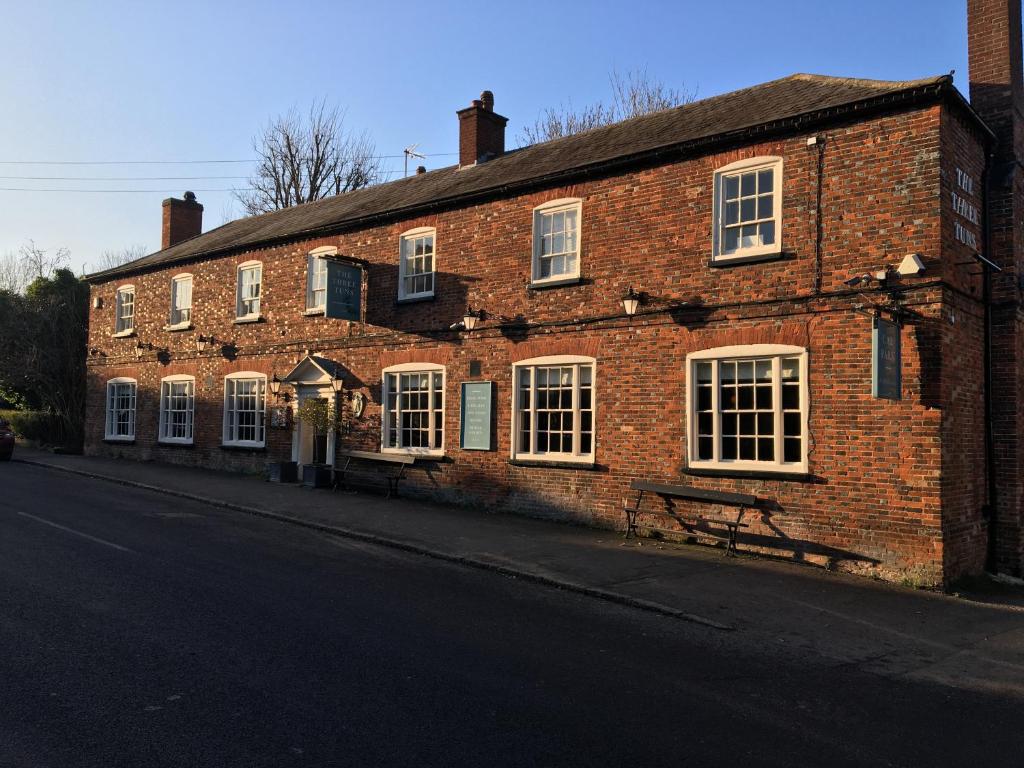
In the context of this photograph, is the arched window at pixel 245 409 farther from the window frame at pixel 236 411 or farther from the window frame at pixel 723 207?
the window frame at pixel 723 207

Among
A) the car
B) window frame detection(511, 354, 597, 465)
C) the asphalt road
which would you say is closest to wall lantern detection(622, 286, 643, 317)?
window frame detection(511, 354, 597, 465)

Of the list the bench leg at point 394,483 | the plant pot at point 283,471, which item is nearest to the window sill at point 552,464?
the bench leg at point 394,483

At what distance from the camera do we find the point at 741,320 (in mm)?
11742

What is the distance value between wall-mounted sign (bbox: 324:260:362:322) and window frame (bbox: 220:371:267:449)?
428cm

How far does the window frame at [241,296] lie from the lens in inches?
807

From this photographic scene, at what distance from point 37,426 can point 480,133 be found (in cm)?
2268

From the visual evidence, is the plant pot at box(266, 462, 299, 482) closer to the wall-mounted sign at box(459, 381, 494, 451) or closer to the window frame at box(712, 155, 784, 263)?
the wall-mounted sign at box(459, 381, 494, 451)

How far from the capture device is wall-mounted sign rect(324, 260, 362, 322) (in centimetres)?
1684

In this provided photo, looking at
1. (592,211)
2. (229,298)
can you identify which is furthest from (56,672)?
(229,298)

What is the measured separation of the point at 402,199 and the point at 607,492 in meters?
8.67

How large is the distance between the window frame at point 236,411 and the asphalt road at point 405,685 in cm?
1125

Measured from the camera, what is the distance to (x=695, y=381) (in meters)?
12.2

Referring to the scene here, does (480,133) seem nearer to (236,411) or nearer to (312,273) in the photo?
(312,273)

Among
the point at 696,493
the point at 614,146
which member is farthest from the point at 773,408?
the point at 614,146
